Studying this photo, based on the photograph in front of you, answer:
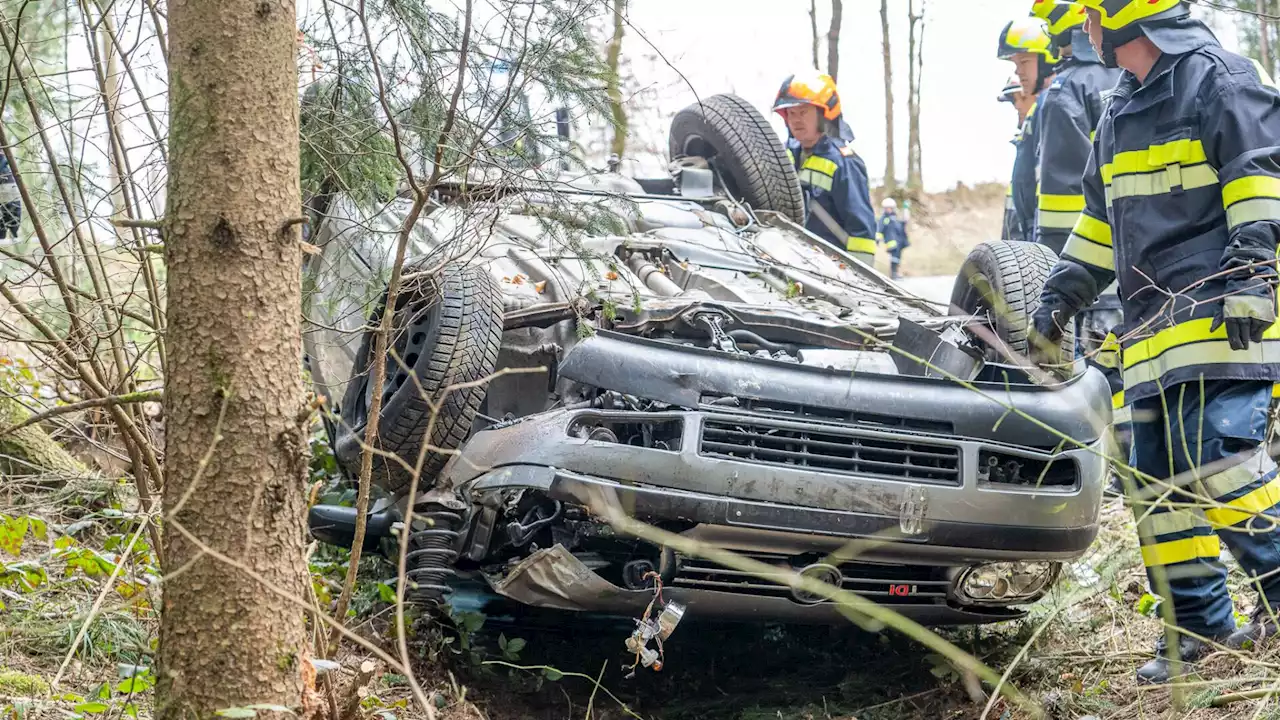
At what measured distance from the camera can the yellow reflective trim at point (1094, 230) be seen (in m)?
3.86

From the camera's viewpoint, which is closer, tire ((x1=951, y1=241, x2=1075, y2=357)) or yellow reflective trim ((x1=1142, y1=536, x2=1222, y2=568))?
yellow reflective trim ((x1=1142, y1=536, x2=1222, y2=568))

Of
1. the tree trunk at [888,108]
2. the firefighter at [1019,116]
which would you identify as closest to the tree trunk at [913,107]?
the tree trunk at [888,108]

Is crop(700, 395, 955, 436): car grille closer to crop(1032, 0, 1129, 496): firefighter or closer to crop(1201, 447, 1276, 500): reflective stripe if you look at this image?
crop(1201, 447, 1276, 500): reflective stripe

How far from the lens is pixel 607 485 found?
9.90ft

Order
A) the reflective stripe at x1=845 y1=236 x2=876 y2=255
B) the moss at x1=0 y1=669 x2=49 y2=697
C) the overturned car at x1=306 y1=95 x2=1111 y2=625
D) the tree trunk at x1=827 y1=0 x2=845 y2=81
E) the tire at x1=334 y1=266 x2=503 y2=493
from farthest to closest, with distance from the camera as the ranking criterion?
1. the tree trunk at x1=827 y1=0 x2=845 y2=81
2. the reflective stripe at x1=845 y1=236 x2=876 y2=255
3. the tire at x1=334 y1=266 x2=503 y2=493
4. the overturned car at x1=306 y1=95 x2=1111 y2=625
5. the moss at x1=0 y1=669 x2=49 y2=697

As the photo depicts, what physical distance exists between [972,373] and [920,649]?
97 centimetres

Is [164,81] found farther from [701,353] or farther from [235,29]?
[701,353]

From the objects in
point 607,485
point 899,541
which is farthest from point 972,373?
point 607,485

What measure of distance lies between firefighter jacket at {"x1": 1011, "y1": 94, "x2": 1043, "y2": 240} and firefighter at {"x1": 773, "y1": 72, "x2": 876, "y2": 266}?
2.84 feet

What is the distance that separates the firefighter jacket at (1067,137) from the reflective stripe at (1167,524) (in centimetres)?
250

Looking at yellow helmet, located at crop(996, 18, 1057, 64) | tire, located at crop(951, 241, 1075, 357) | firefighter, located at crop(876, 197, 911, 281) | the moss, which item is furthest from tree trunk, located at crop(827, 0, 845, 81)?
the moss

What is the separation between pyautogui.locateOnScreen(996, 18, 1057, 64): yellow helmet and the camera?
646 centimetres

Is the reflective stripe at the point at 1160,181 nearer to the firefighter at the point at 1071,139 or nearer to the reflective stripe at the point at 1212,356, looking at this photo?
the reflective stripe at the point at 1212,356

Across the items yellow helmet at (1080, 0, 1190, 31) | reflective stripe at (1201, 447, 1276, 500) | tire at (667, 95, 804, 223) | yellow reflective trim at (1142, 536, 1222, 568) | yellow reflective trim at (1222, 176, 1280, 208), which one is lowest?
yellow reflective trim at (1142, 536, 1222, 568)
